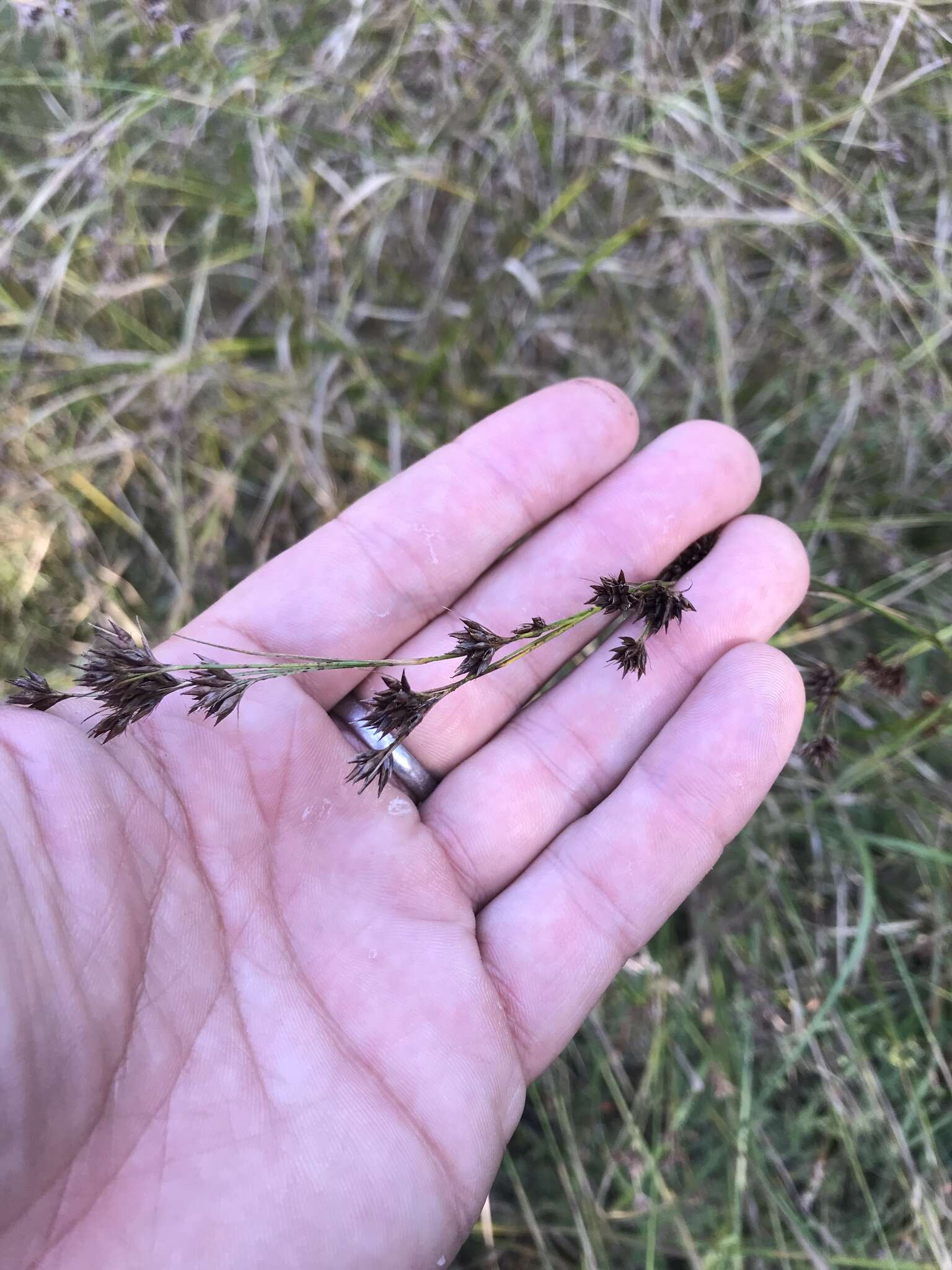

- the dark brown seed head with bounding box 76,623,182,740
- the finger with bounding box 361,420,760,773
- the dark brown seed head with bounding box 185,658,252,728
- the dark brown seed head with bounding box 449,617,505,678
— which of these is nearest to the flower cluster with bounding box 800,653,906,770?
the finger with bounding box 361,420,760,773

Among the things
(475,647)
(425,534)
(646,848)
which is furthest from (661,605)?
(425,534)

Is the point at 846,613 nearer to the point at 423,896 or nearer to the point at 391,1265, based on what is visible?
the point at 423,896

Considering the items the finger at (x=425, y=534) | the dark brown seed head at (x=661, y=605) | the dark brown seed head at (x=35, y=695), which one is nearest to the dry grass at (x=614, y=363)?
the finger at (x=425, y=534)

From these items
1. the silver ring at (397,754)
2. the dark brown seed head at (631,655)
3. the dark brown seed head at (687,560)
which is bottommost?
the dark brown seed head at (687,560)

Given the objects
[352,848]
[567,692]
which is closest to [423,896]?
[352,848]

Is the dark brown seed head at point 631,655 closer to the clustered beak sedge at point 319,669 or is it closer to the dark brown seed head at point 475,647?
the clustered beak sedge at point 319,669

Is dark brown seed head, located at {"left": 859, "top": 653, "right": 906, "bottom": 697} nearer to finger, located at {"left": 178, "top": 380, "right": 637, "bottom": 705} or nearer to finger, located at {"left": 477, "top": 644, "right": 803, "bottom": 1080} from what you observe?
finger, located at {"left": 477, "top": 644, "right": 803, "bottom": 1080}
